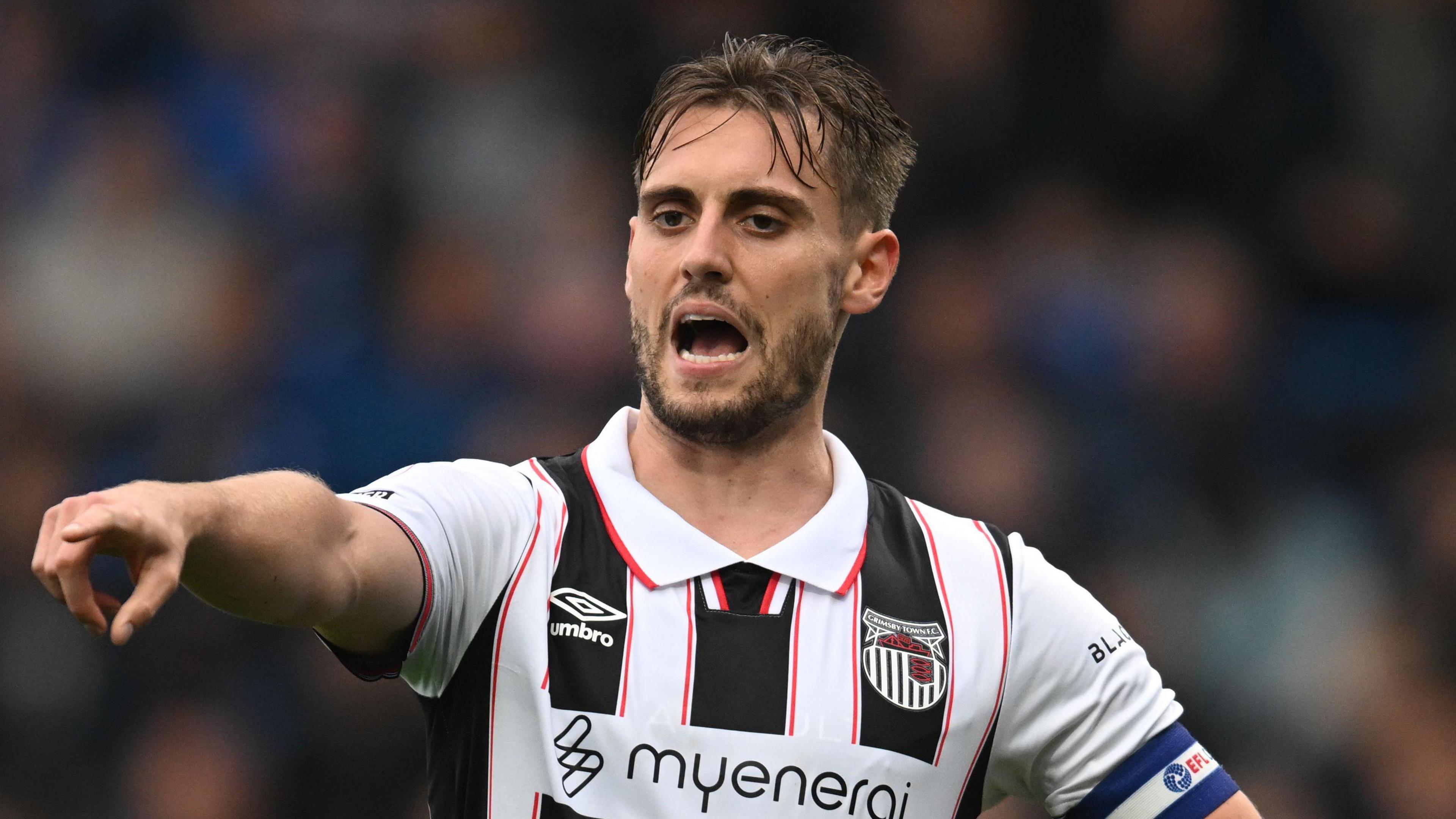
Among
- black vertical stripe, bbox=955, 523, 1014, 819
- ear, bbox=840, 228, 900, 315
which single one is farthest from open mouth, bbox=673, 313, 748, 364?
black vertical stripe, bbox=955, 523, 1014, 819

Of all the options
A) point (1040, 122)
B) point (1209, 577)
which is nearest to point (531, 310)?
point (1040, 122)

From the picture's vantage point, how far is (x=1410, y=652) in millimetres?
5828

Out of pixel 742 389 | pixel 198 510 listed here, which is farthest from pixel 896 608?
pixel 198 510

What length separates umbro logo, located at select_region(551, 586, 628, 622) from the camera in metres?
2.62

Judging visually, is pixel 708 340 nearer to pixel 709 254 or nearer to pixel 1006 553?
pixel 709 254

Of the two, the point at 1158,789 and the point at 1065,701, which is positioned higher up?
the point at 1065,701

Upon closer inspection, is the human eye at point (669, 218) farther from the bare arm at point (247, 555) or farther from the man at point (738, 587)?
the bare arm at point (247, 555)

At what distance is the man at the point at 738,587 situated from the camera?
2.54 meters

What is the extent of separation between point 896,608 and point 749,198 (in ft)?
2.69

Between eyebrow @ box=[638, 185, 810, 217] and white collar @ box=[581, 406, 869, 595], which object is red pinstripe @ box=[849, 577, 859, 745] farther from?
eyebrow @ box=[638, 185, 810, 217]

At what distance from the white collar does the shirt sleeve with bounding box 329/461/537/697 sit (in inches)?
6.9

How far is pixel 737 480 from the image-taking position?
2.97m

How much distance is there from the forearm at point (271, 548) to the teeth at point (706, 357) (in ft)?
2.64

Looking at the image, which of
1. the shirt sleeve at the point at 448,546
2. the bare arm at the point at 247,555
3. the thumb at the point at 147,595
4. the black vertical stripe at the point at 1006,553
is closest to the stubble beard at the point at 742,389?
the shirt sleeve at the point at 448,546
